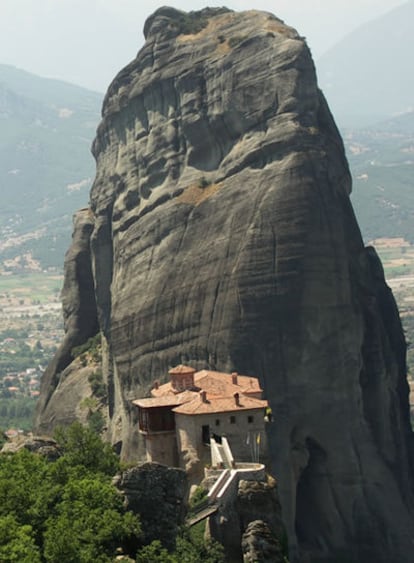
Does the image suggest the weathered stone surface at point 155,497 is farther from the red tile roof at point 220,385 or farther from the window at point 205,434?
the red tile roof at point 220,385

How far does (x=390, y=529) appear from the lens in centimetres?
9381

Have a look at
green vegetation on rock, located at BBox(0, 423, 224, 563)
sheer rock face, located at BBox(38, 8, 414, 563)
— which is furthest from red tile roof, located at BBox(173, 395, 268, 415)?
sheer rock face, located at BBox(38, 8, 414, 563)

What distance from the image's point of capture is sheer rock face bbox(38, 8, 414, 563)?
94875 mm

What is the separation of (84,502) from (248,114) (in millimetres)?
61578

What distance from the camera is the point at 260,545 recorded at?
185 ft

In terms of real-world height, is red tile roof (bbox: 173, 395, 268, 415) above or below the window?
above

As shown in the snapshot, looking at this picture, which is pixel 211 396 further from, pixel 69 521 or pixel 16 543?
pixel 16 543

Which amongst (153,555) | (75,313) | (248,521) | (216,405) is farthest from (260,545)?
(75,313)

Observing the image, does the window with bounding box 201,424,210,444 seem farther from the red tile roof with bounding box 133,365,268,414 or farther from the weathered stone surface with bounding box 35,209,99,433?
the weathered stone surface with bounding box 35,209,99,433

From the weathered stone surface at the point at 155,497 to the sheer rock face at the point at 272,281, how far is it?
38723 millimetres

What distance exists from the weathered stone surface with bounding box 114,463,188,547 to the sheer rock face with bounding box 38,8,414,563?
127 ft

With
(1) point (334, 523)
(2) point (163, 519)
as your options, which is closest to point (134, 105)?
(1) point (334, 523)

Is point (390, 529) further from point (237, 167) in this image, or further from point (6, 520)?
point (6, 520)

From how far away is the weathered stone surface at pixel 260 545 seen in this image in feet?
182
